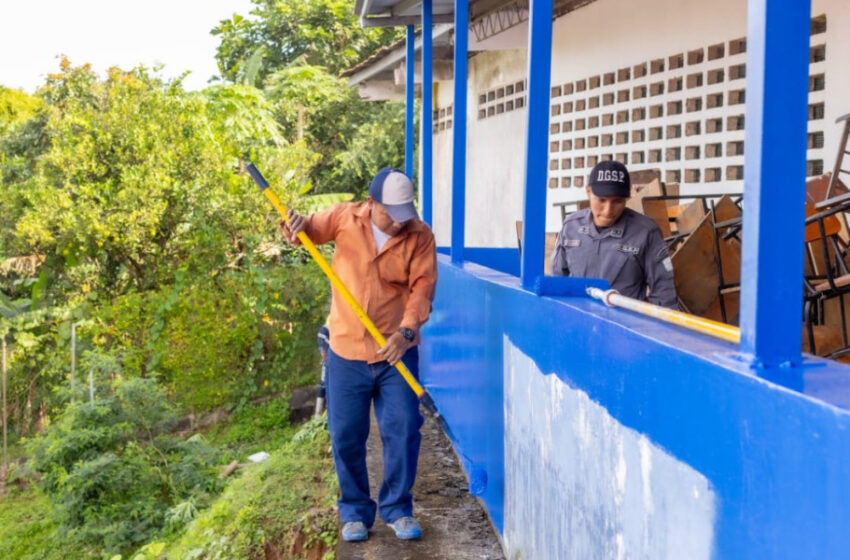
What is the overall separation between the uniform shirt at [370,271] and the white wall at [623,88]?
264 centimetres

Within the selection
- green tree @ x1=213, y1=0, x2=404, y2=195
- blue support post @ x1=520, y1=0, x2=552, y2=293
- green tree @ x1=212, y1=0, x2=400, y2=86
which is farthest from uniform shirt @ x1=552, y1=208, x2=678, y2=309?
green tree @ x1=212, y1=0, x2=400, y2=86

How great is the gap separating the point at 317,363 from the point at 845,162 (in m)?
11.8

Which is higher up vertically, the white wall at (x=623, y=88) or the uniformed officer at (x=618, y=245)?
the white wall at (x=623, y=88)

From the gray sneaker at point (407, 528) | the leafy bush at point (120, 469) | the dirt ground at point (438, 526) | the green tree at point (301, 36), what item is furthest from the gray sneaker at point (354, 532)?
the green tree at point (301, 36)

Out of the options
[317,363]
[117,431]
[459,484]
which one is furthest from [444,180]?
[459,484]

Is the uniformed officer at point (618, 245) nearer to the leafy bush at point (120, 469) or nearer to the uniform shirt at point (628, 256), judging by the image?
the uniform shirt at point (628, 256)

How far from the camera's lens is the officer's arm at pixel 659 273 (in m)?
4.80

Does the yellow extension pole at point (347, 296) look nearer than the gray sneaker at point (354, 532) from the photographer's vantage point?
Yes

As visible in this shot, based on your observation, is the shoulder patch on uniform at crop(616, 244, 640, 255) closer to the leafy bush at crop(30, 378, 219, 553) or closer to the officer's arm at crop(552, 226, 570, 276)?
the officer's arm at crop(552, 226, 570, 276)

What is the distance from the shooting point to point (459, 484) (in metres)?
6.49

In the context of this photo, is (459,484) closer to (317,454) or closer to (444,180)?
(317,454)

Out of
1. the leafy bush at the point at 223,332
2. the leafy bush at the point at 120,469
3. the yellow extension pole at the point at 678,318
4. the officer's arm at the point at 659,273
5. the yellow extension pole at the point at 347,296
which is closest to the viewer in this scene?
the yellow extension pole at the point at 678,318

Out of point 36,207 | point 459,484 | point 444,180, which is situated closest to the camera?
point 459,484

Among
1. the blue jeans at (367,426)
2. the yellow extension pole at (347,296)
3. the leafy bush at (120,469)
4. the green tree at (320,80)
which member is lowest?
the leafy bush at (120,469)
